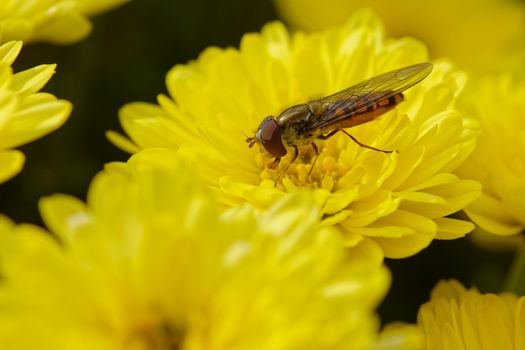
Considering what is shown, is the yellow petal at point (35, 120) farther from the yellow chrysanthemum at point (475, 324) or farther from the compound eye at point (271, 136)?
the yellow chrysanthemum at point (475, 324)

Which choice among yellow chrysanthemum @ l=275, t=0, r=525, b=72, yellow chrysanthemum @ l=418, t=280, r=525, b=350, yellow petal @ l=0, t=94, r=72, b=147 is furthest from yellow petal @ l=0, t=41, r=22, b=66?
yellow chrysanthemum @ l=275, t=0, r=525, b=72

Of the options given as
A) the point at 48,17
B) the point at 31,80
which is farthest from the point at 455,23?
the point at 31,80

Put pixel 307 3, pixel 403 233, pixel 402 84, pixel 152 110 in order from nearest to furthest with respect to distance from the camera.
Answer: pixel 403 233, pixel 402 84, pixel 152 110, pixel 307 3

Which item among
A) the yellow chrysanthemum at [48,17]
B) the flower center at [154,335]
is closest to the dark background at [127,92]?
the yellow chrysanthemum at [48,17]

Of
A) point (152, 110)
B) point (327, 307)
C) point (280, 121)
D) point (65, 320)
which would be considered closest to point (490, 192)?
point (280, 121)

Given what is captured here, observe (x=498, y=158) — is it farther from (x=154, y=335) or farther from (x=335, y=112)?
(x=154, y=335)

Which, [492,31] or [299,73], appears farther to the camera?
[492,31]

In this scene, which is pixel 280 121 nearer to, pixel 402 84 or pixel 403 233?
pixel 402 84
